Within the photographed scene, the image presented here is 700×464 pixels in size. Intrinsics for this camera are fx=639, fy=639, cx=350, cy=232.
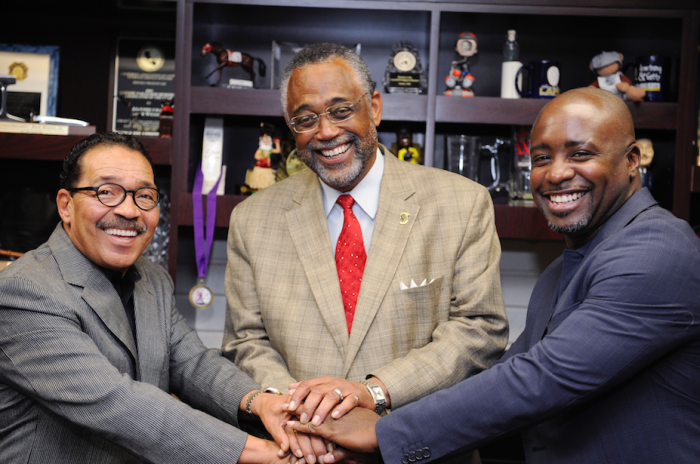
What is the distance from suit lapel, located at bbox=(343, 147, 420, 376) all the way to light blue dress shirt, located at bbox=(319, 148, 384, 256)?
0.11 ft

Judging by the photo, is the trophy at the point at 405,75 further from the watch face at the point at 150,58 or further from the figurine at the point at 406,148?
the watch face at the point at 150,58

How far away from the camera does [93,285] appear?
1491 mm

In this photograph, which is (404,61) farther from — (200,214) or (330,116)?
(200,214)

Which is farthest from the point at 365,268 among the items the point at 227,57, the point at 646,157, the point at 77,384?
the point at 646,157

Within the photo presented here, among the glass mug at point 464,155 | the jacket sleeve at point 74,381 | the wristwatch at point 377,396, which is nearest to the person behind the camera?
the jacket sleeve at point 74,381

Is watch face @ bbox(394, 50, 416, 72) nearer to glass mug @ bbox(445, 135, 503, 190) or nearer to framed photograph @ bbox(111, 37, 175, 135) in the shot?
glass mug @ bbox(445, 135, 503, 190)

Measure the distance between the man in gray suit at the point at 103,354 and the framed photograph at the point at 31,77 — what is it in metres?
1.43

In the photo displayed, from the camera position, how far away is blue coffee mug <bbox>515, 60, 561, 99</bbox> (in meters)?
2.55

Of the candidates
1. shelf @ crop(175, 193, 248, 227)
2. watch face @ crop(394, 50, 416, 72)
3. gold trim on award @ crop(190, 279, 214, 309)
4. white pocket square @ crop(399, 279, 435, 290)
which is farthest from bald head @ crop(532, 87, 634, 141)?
gold trim on award @ crop(190, 279, 214, 309)

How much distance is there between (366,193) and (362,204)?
0.04m

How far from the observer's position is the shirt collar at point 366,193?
6.17 ft

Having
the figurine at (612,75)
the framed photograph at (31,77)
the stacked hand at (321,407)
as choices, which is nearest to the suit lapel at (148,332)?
the stacked hand at (321,407)

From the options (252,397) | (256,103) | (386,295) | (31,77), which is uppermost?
(31,77)

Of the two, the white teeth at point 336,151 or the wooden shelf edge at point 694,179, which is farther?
the wooden shelf edge at point 694,179
